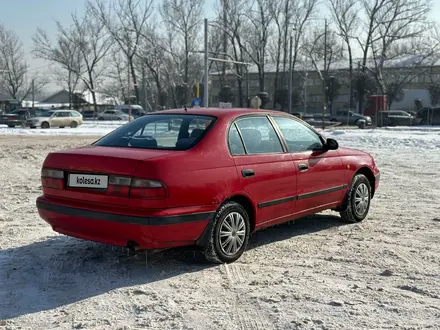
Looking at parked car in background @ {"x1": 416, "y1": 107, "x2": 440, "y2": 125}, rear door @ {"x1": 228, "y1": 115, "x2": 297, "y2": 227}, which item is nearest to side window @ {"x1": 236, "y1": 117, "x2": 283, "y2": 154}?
rear door @ {"x1": 228, "y1": 115, "x2": 297, "y2": 227}

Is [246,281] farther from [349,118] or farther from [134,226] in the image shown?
[349,118]

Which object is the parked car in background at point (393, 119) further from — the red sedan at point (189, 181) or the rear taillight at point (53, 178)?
the rear taillight at point (53, 178)

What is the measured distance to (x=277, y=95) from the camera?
73.8 metres

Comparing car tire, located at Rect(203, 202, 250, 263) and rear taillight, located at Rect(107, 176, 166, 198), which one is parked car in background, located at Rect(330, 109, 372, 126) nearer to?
car tire, located at Rect(203, 202, 250, 263)

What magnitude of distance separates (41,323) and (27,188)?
5951 millimetres

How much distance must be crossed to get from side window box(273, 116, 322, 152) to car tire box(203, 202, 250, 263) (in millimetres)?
1141

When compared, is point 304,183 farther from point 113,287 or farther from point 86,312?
point 86,312

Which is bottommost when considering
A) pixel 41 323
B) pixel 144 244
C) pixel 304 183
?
pixel 41 323

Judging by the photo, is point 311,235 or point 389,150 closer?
point 311,235

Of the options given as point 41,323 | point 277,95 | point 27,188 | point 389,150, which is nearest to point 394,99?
point 277,95

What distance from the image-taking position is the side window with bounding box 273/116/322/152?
5.69 meters

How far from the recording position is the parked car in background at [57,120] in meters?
35.8

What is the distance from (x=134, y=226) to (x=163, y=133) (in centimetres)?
123

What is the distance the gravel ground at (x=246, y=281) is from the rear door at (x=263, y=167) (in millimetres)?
501
